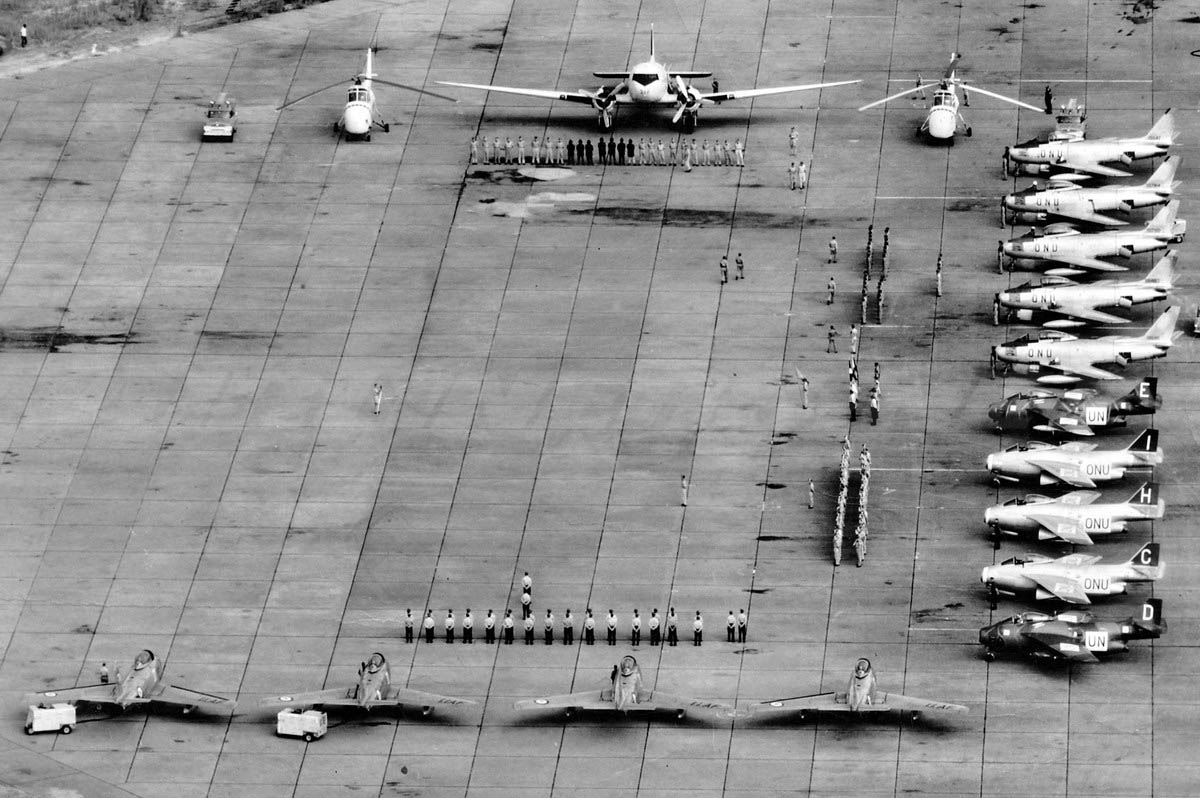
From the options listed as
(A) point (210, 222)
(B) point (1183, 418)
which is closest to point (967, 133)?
(B) point (1183, 418)

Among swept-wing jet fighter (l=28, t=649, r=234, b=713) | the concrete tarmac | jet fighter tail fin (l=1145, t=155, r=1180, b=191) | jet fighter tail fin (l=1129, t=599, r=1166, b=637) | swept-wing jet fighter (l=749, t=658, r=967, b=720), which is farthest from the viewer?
jet fighter tail fin (l=1145, t=155, r=1180, b=191)

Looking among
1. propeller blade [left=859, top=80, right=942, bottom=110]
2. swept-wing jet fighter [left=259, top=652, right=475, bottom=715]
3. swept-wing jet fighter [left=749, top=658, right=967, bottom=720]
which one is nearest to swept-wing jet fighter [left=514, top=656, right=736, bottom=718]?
swept-wing jet fighter [left=749, top=658, right=967, bottom=720]

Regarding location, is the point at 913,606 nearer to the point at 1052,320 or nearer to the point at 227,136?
the point at 1052,320

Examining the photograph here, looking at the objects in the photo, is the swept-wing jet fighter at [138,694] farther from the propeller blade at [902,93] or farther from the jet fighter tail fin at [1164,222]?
the propeller blade at [902,93]

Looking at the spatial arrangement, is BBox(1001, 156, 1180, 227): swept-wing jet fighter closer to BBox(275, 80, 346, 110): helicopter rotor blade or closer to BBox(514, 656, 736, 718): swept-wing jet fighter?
BBox(275, 80, 346, 110): helicopter rotor blade

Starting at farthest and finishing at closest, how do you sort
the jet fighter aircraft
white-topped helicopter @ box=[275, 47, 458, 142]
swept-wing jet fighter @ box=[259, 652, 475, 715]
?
white-topped helicopter @ box=[275, 47, 458, 142] < the jet fighter aircraft < swept-wing jet fighter @ box=[259, 652, 475, 715]

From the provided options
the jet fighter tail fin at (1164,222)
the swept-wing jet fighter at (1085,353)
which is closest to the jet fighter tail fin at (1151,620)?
the swept-wing jet fighter at (1085,353)

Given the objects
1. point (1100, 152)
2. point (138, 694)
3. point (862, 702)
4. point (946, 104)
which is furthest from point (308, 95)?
point (862, 702)
